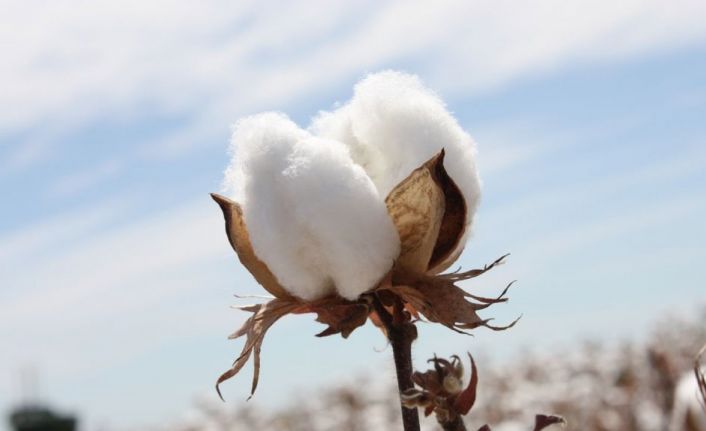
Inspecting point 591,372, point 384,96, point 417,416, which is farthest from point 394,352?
point 591,372

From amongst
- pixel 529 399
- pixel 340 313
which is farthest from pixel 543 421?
pixel 529 399

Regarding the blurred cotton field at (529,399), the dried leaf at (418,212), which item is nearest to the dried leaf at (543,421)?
the dried leaf at (418,212)

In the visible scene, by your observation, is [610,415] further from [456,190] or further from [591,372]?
[456,190]

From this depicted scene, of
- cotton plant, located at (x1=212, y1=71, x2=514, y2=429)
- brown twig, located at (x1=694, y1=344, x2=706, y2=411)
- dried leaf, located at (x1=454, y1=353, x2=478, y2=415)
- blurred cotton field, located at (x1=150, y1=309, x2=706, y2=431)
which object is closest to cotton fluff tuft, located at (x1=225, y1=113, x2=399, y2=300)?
cotton plant, located at (x1=212, y1=71, x2=514, y2=429)

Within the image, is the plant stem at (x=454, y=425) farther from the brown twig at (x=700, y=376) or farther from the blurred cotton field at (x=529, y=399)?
the blurred cotton field at (x=529, y=399)

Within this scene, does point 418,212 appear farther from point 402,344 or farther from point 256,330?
point 256,330

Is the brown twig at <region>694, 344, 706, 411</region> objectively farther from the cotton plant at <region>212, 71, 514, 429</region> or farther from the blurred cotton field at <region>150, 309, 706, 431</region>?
the blurred cotton field at <region>150, 309, 706, 431</region>
